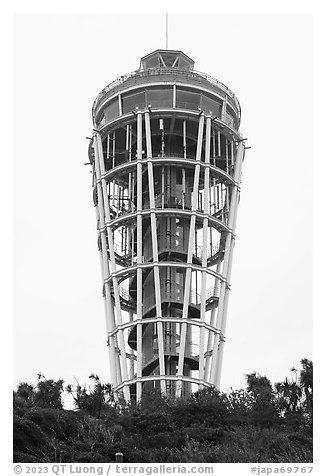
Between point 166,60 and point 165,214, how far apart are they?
1339 centimetres

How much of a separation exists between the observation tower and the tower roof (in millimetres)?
366

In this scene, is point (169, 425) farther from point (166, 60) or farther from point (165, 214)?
point (166, 60)

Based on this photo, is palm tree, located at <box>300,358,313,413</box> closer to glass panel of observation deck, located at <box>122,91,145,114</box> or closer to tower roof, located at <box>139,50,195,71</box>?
glass panel of observation deck, located at <box>122,91,145,114</box>

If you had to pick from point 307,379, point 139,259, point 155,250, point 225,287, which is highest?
point 155,250

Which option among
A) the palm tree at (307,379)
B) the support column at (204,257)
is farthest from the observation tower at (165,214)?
the palm tree at (307,379)

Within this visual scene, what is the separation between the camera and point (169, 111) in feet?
218

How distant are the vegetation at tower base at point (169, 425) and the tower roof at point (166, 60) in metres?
24.2

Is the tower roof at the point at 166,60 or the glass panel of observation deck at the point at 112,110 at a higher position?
the tower roof at the point at 166,60

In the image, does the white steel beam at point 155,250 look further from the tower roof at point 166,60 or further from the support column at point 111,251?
the tower roof at point 166,60

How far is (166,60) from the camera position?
71.9 metres

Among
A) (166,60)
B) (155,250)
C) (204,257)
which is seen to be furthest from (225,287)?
(166,60)

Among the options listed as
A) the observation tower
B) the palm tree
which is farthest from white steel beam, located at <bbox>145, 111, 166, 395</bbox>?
the palm tree

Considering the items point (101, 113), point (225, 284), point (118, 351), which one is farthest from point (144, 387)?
point (101, 113)

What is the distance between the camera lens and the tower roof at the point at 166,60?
234 ft
